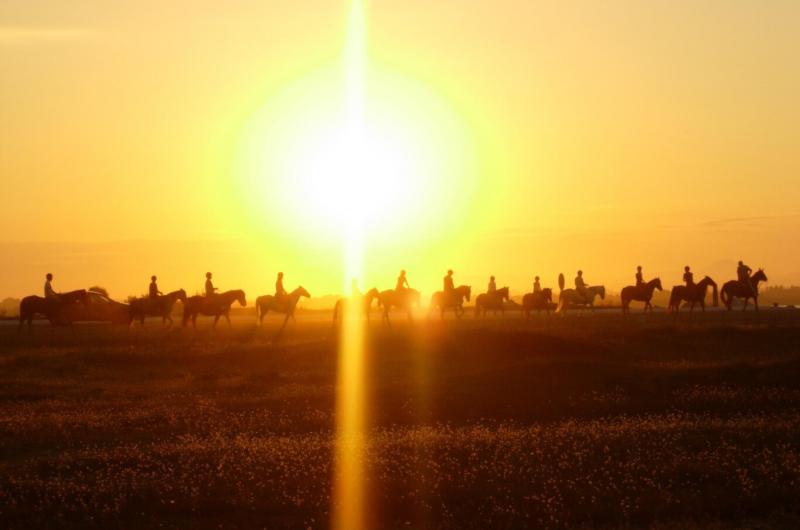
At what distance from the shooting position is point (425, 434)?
21688mm

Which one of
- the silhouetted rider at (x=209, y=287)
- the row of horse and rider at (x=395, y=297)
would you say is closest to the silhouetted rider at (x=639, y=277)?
the row of horse and rider at (x=395, y=297)

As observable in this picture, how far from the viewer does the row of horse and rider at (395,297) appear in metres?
52.8

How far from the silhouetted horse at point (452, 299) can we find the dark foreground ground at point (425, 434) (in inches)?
604

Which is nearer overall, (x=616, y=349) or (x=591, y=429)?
(x=591, y=429)

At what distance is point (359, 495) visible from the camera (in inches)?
652

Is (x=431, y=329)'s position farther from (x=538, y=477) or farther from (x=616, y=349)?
(x=538, y=477)

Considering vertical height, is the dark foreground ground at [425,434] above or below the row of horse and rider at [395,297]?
below

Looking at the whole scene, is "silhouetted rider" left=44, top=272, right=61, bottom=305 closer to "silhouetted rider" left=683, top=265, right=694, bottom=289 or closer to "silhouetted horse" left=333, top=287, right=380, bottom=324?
"silhouetted horse" left=333, top=287, right=380, bottom=324

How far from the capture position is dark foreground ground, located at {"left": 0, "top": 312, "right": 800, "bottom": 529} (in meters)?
15.9

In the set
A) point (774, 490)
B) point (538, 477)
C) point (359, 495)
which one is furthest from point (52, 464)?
point (774, 490)

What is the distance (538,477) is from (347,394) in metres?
12.5

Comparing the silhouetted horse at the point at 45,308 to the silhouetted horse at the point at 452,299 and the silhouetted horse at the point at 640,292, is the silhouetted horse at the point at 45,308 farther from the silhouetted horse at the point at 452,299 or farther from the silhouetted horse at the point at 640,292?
the silhouetted horse at the point at 640,292

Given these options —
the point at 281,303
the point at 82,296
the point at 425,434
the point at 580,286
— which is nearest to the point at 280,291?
the point at 281,303

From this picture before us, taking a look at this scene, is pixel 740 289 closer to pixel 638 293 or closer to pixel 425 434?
pixel 638 293
